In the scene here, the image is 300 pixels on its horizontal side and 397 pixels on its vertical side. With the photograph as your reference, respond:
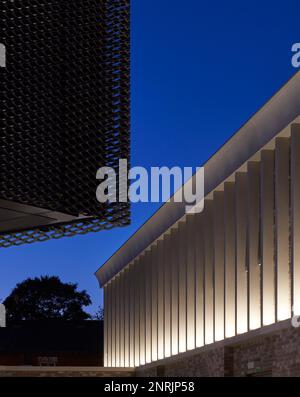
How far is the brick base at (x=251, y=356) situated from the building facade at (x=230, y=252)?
7.9 inches

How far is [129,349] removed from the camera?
32781 millimetres

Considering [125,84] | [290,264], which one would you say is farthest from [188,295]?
[125,84]

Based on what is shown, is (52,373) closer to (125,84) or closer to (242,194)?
(242,194)

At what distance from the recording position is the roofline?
17.8 meters

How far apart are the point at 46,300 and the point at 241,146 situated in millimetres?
64418

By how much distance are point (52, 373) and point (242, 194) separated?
13962 mm

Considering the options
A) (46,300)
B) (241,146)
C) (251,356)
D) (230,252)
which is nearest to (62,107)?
(241,146)

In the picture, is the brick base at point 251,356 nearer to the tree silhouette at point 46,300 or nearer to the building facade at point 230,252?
the building facade at point 230,252

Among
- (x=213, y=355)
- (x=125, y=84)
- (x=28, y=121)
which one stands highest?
(x=125, y=84)

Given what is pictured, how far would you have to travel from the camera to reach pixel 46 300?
8331 centimetres

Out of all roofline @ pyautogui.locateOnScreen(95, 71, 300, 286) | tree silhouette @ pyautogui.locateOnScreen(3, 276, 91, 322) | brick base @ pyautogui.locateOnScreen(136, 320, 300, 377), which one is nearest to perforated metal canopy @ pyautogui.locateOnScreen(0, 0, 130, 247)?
roofline @ pyautogui.locateOnScreen(95, 71, 300, 286)

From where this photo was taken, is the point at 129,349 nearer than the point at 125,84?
No

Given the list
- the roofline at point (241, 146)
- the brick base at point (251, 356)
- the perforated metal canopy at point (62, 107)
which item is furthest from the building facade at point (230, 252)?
the perforated metal canopy at point (62, 107)

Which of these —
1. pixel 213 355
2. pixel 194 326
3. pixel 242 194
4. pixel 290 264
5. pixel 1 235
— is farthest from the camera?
pixel 194 326
